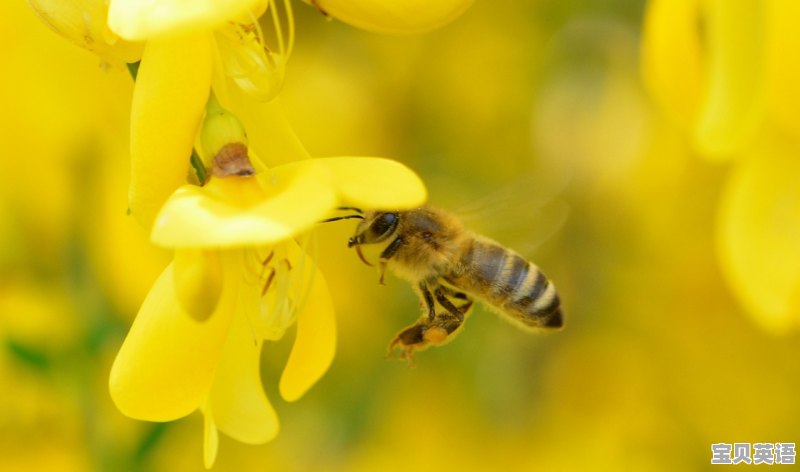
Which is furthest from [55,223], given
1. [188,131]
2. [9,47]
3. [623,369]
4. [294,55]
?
[623,369]

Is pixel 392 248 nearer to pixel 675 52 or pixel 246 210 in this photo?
pixel 675 52

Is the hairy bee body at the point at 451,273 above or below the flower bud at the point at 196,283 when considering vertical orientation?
above

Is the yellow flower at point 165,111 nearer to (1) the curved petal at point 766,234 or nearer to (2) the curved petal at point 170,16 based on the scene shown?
(2) the curved petal at point 170,16

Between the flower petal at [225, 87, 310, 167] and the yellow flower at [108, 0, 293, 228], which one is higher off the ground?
the flower petal at [225, 87, 310, 167]

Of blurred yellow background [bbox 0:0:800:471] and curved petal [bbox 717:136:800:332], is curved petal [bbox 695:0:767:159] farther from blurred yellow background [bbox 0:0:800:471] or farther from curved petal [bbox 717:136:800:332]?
blurred yellow background [bbox 0:0:800:471]

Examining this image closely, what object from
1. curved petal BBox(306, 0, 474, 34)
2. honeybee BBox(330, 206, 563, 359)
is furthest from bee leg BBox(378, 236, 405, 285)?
curved petal BBox(306, 0, 474, 34)

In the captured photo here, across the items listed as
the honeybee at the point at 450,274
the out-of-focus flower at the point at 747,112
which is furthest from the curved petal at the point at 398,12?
the honeybee at the point at 450,274
